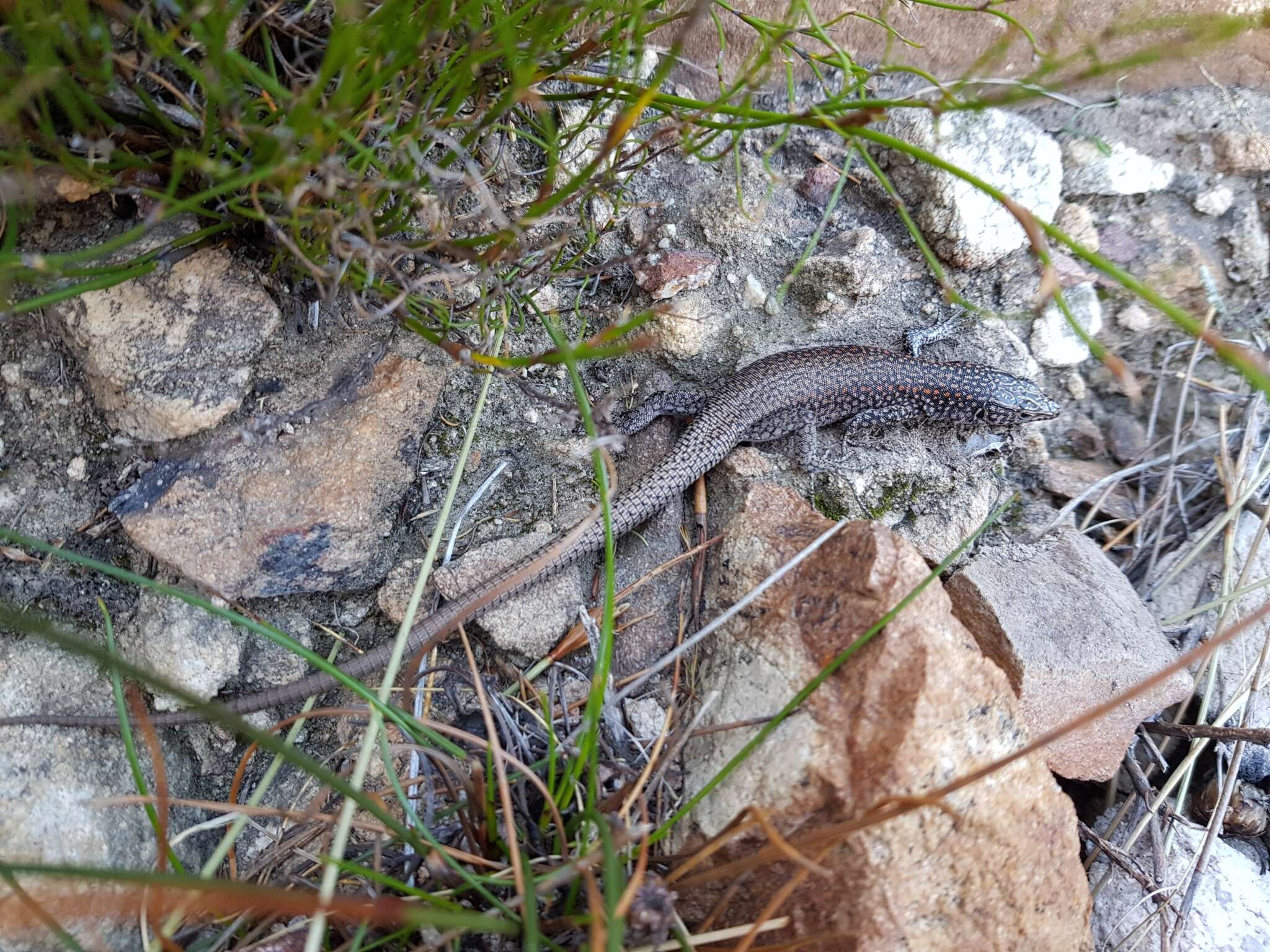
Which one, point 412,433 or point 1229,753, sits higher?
point 412,433

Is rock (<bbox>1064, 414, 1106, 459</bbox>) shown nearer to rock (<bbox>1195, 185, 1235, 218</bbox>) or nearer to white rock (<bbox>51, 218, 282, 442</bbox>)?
A: rock (<bbox>1195, 185, 1235, 218</bbox>)

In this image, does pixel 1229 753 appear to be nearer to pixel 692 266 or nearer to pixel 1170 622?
pixel 1170 622

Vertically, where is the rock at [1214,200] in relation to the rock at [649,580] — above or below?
above

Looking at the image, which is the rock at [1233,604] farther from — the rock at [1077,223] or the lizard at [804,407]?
the rock at [1077,223]

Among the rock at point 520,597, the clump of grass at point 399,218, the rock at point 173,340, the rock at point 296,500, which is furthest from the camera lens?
→ the rock at point 520,597

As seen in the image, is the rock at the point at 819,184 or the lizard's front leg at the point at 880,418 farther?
the lizard's front leg at the point at 880,418

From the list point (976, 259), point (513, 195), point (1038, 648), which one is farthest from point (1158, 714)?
point (513, 195)

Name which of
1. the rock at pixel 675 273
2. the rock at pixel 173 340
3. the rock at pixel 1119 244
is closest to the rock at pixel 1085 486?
the rock at pixel 1119 244
